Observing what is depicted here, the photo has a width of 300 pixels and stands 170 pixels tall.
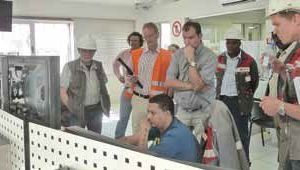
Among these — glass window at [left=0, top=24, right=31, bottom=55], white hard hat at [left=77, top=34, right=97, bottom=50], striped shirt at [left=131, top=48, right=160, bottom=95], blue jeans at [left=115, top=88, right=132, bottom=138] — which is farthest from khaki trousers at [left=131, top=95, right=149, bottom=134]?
glass window at [left=0, top=24, right=31, bottom=55]

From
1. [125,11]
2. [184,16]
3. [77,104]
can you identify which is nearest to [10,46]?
[125,11]

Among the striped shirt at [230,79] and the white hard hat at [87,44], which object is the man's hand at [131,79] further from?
the striped shirt at [230,79]

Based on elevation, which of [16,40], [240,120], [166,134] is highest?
[16,40]

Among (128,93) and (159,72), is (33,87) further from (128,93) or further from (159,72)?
(128,93)

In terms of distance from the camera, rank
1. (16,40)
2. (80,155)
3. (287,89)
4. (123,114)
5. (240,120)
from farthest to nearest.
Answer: (16,40)
(123,114)
(240,120)
(287,89)
(80,155)

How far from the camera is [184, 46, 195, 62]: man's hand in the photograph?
→ 2788 mm

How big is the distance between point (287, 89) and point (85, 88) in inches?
80.5

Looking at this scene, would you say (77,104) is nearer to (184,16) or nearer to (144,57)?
(144,57)

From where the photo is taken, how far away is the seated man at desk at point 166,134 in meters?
1.56

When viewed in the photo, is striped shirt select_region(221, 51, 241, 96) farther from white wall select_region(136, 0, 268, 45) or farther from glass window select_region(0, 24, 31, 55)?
glass window select_region(0, 24, 31, 55)

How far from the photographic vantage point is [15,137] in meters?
1.23

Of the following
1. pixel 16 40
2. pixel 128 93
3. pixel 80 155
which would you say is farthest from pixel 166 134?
pixel 16 40

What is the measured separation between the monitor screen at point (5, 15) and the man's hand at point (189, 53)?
16.7 feet

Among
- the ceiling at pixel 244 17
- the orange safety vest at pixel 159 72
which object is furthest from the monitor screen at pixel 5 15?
the orange safety vest at pixel 159 72
